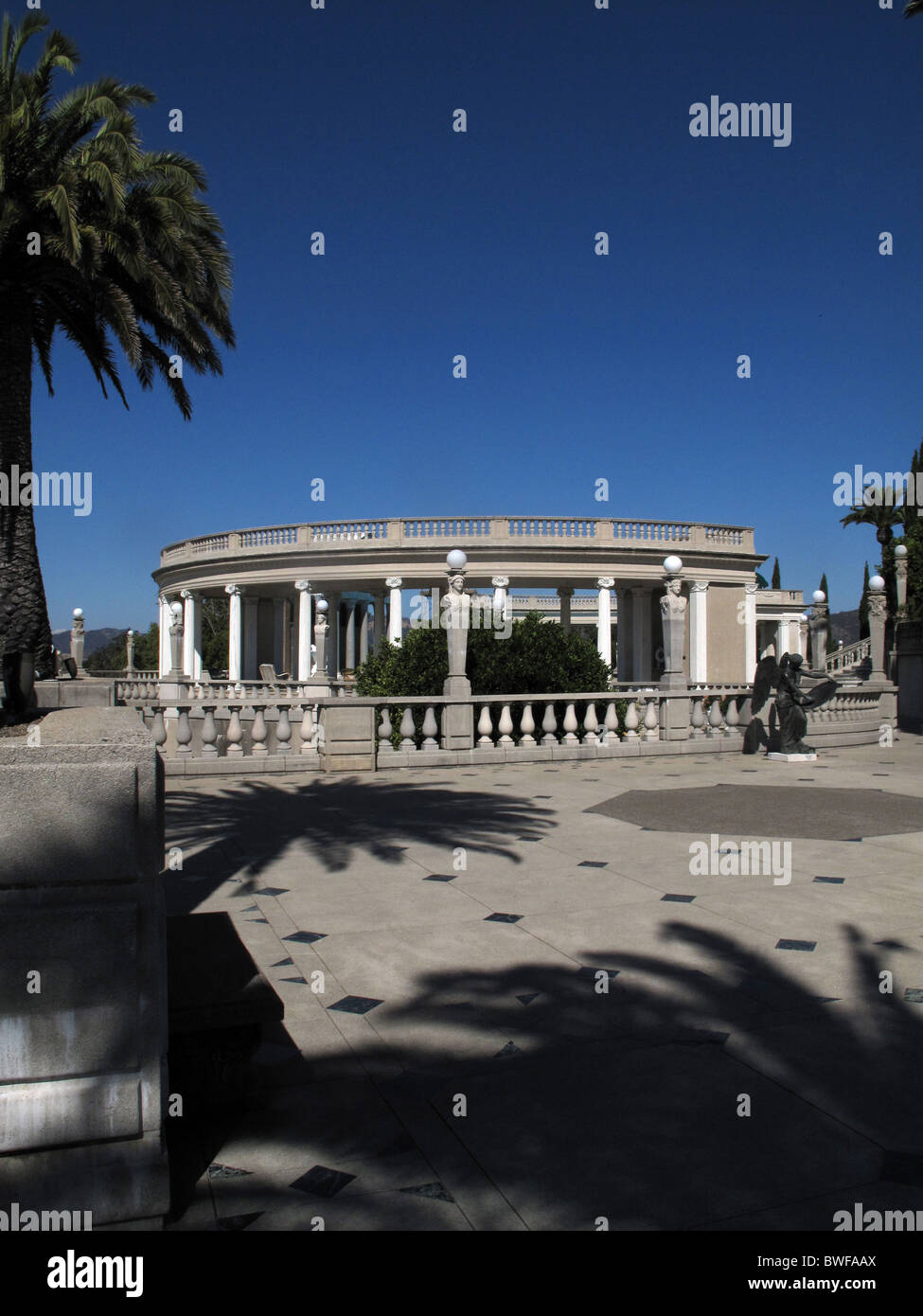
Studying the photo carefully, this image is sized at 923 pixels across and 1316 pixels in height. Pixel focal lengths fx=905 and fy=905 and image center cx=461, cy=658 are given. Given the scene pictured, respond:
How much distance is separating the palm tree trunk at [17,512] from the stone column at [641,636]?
26.4m

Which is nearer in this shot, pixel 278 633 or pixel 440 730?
pixel 440 730

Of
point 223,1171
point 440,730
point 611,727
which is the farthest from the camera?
point 611,727

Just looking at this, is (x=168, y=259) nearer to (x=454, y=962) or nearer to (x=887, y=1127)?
(x=454, y=962)

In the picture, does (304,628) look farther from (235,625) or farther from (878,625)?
(878,625)

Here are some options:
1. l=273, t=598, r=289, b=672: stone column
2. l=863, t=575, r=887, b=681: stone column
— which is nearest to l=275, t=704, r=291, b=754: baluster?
l=863, t=575, r=887, b=681: stone column

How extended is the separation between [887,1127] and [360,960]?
8.89 feet

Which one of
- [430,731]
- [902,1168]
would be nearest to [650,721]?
[430,731]

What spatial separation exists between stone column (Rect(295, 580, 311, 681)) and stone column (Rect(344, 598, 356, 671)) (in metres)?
7.07

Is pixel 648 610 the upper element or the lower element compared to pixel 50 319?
lower

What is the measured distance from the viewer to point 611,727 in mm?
16000

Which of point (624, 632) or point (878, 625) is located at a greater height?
point (624, 632)

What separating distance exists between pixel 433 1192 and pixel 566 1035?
130 centimetres

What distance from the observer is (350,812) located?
32.4 feet
